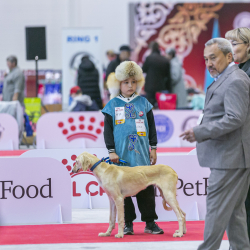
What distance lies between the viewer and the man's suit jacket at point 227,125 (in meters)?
3.01

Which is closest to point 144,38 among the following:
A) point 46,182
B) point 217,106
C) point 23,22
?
point 23,22

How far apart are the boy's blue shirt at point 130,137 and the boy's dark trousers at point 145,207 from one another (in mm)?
271

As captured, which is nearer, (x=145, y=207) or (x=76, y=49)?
(x=145, y=207)

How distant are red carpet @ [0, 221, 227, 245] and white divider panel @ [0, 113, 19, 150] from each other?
16.2ft

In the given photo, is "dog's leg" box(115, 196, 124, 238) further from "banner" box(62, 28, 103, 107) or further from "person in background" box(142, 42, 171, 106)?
"banner" box(62, 28, 103, 107)

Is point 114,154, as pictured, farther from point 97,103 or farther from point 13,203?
point 97,103

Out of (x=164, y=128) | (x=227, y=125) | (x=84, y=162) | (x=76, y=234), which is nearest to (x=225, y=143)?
(x=227, y=125)

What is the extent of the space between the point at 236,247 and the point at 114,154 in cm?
141

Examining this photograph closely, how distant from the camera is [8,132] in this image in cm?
948

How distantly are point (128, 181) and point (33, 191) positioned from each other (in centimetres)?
117

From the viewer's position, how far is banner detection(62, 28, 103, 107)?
12984 millimetres

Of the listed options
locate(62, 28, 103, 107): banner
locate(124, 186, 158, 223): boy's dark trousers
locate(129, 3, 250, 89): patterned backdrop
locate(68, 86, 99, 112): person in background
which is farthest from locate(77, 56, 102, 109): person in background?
locate(124, 186, 158, 223): boy's dark trousers

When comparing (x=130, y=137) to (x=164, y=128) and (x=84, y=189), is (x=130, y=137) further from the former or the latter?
(x=164, y=128)

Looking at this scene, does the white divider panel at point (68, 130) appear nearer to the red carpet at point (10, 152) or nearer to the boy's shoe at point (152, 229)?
the red carpet at point (10, 152)
